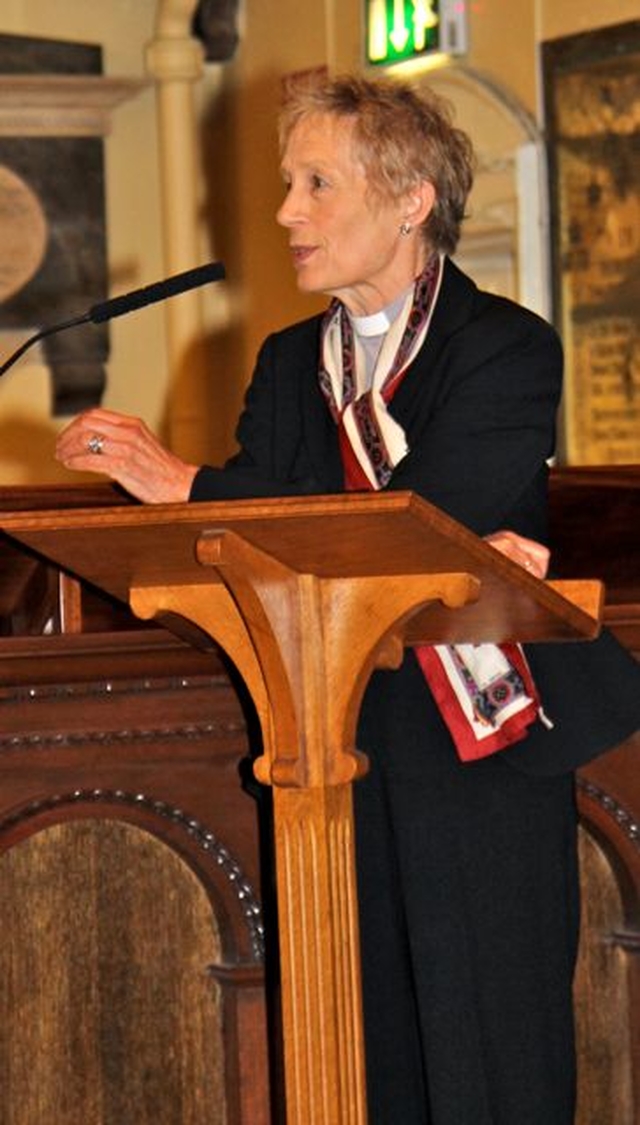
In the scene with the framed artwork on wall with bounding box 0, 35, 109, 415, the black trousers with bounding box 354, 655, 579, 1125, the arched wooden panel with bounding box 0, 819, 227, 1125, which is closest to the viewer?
the black trousers with bounding box 354, 655, 579, 1125

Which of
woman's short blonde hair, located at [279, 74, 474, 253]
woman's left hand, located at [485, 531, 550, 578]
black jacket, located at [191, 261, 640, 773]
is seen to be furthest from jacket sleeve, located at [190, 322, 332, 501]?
Result: woman's left hand, located at [485, 531, 550, 578]

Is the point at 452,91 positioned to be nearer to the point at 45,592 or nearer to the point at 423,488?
the point at 45,592

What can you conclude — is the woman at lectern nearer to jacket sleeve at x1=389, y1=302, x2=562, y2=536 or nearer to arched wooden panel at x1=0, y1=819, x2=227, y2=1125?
jacket sleeve at x1=389, y1=302, x2=562, y2=536

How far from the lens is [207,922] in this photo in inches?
122

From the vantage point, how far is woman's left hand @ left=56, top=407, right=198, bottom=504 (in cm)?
242

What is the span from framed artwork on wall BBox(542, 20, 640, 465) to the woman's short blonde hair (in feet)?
14.2

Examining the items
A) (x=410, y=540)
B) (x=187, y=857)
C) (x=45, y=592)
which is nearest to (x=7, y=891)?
(x=187, y=857)

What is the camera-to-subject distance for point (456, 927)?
2.66 m

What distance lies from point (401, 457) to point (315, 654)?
1.28 feet

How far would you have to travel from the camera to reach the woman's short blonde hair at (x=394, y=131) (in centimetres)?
283

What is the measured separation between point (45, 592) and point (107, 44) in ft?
20.8

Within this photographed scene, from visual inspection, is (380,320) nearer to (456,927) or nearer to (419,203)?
(419,203)

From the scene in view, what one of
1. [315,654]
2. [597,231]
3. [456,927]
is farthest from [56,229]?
[315,654]

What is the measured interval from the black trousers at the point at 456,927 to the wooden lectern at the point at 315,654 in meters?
0.28
